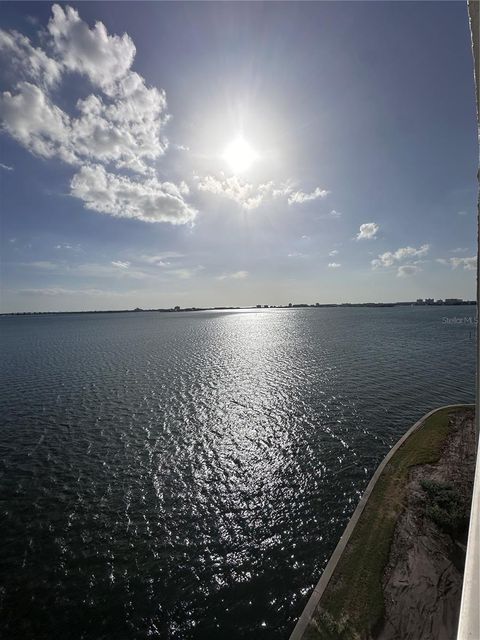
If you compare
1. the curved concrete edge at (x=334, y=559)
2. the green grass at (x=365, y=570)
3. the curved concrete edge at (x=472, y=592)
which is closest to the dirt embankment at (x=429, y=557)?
the green grass at (x=365, y=570)

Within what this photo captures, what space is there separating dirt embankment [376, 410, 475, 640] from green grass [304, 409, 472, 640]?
0.34 meters

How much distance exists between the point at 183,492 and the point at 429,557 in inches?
575

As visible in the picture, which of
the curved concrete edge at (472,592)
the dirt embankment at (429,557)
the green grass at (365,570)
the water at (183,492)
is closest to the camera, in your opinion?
the curved concrete edge at (472,592)

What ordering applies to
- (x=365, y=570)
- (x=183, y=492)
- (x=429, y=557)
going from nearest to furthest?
(x=365, y=570)
(x=429, y=557)
(x=183, y=492)

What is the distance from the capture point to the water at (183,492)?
14.0 meters

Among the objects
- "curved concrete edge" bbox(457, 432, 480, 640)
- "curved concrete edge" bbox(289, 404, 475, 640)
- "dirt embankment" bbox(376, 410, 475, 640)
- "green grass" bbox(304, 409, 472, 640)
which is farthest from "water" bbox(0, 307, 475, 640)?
"curved concrete edge" bbox(457, 432, 480, 640)

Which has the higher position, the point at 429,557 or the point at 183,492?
the point at 429,557

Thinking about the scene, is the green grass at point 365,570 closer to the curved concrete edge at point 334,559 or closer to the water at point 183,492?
the curved concrete edge at point 334,559

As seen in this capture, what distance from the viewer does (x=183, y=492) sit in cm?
2159

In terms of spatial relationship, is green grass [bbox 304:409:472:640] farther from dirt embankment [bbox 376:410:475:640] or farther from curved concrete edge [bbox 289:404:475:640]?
dirt embankment [bbox 376:410:475:640]

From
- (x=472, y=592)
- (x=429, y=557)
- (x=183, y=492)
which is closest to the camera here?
(x=472, y=592)

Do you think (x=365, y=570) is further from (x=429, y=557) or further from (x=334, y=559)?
(x=429, y=557)

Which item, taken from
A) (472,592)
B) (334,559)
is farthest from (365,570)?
(472,592)

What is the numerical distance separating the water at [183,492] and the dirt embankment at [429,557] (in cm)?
339
